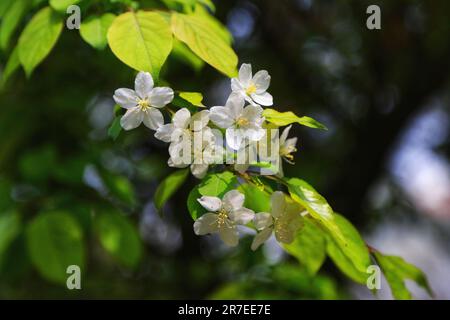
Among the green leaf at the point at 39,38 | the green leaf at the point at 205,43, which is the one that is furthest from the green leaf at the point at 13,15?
the green leaf at the point at 205,43

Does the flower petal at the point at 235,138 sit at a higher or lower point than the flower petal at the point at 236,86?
lower

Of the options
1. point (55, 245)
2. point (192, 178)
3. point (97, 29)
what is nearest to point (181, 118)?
point (97, 29)

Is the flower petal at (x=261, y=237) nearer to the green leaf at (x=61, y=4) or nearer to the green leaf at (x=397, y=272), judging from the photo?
the green leaf at (x=397, y=272)

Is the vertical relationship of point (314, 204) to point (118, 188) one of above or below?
below

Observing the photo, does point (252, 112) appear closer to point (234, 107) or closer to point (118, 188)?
point (234, 107)

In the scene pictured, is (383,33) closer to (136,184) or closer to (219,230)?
(136,184)
